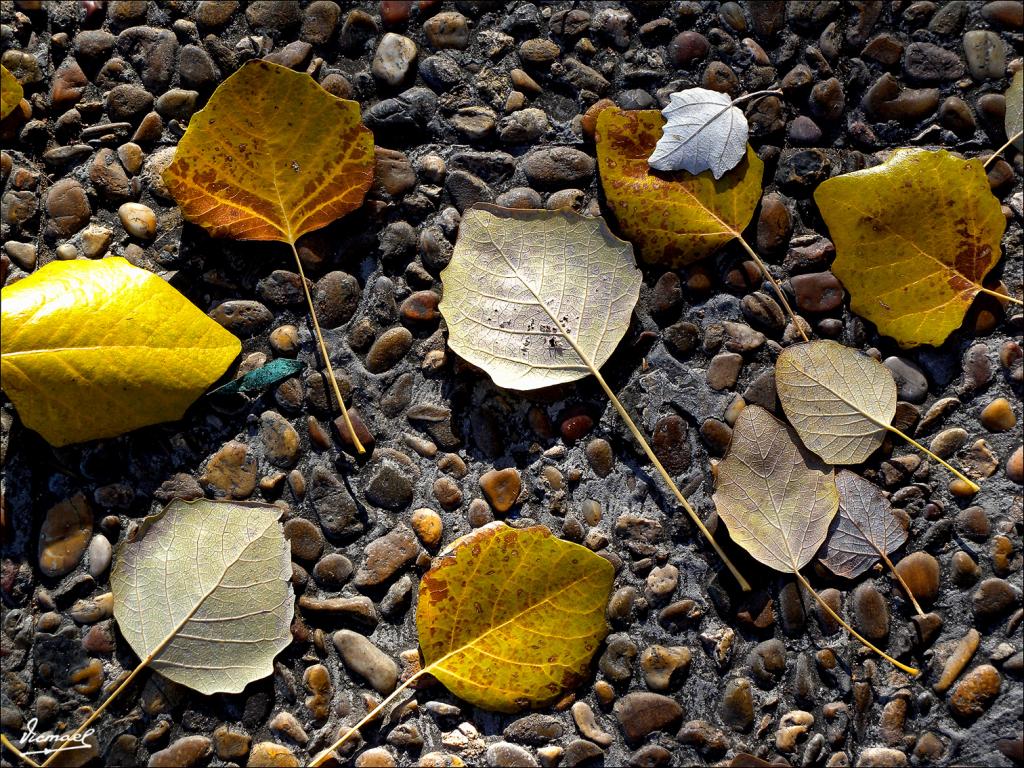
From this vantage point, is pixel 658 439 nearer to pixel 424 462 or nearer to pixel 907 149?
pixel 424 462

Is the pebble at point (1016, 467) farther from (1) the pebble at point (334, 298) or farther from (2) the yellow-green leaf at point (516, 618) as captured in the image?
(1) the pebble at point (334, 298)

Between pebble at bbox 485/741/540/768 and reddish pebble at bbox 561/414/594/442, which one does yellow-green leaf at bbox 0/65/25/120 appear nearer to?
reddish pebble at bbox 561/414/594/442

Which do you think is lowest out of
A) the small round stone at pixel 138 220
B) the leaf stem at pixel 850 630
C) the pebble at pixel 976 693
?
the pebble at pixel 976 693

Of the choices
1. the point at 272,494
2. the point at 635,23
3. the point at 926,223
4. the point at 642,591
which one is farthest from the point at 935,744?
the point at 635,23

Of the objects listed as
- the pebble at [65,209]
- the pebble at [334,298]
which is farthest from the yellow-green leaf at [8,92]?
the pebble at [334,298]

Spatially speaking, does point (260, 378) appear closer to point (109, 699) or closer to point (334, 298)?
point (334, 298)

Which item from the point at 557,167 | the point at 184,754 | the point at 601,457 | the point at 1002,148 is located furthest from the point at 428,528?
the point at 1002,148
